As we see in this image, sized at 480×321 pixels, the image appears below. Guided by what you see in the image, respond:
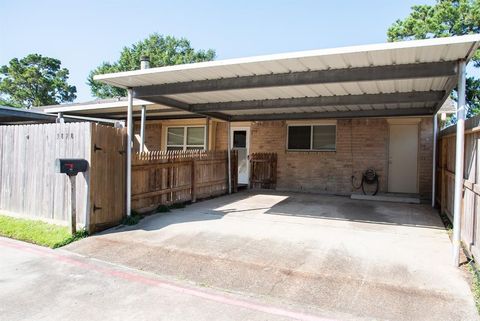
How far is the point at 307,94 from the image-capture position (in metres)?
8.23

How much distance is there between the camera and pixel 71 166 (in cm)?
578

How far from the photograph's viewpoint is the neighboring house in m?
5.35

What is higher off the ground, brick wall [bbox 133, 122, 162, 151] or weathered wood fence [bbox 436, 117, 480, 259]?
brick wall [bbox 133, 122, 162, 151]

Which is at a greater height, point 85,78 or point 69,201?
point 85,78

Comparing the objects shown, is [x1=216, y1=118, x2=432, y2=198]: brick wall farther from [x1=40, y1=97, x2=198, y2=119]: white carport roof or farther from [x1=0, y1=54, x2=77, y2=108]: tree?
[x1=0, y1=54, x2=77, y2=108]: tree

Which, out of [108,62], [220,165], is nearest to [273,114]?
[220,165]

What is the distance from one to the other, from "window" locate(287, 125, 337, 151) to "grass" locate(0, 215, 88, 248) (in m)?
8.56

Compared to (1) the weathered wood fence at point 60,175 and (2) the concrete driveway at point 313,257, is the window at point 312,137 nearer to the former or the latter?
(2) the concrete driveway at point 313,257

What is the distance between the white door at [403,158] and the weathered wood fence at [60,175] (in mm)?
8758

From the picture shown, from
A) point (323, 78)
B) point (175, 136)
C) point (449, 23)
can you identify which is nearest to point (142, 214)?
point (323, 78)

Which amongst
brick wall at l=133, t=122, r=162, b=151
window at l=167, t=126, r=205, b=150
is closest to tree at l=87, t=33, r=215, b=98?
brick wall at l=133, t=122, r=162, b=151

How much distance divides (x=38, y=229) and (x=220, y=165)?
6058 millimetres

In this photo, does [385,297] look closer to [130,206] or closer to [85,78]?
[130,206]

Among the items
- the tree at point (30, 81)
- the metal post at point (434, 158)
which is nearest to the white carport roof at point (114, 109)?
the metal post at point (434, 158)
